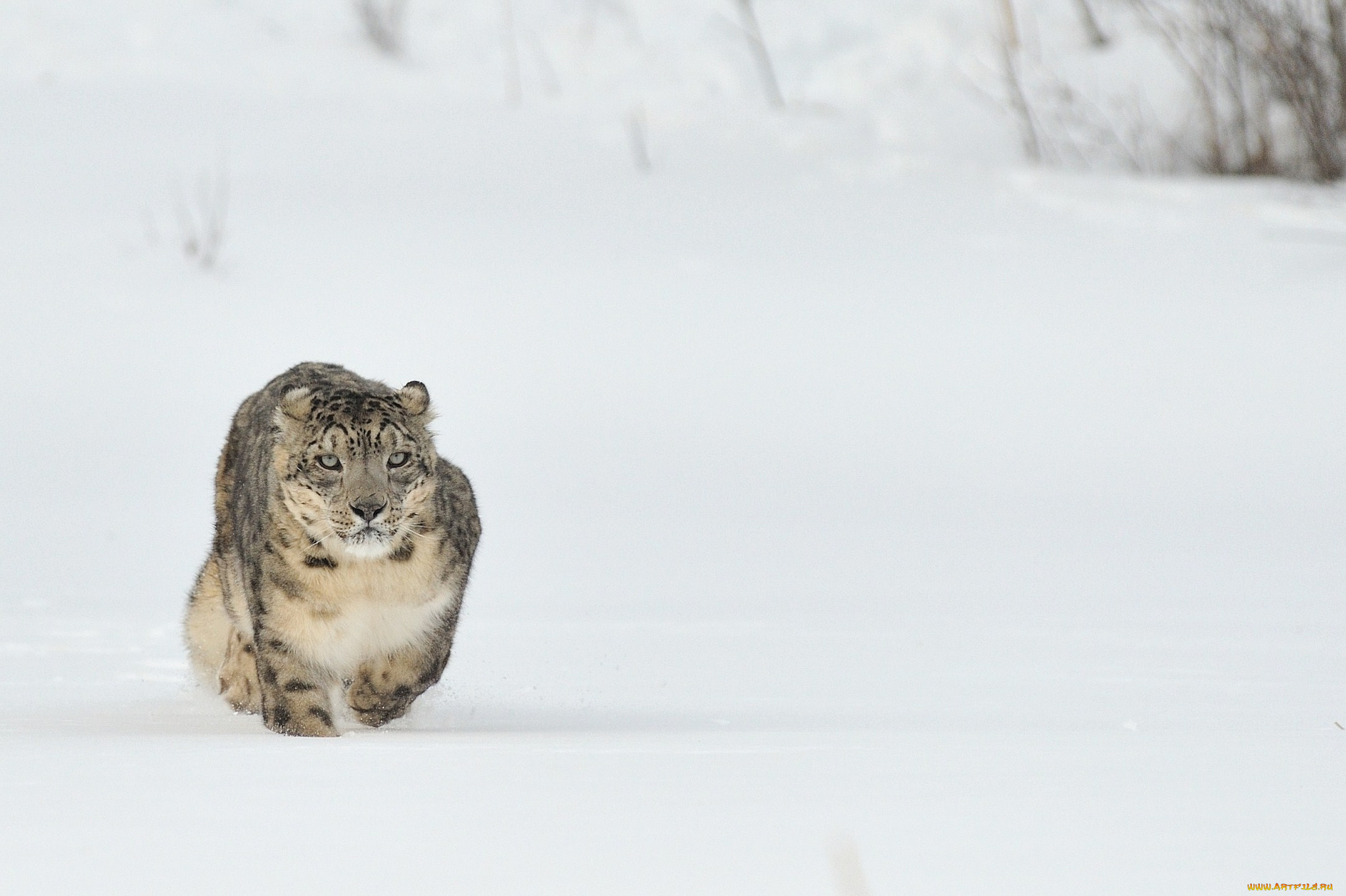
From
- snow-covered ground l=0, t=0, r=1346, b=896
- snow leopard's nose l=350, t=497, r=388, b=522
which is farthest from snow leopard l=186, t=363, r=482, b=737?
snow-covered ground l=0, t=0, r=1346, b=896

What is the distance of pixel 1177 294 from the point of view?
11109mm

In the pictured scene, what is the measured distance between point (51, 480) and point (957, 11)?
33.0 feet

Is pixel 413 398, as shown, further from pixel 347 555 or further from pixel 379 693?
pixel 379 693

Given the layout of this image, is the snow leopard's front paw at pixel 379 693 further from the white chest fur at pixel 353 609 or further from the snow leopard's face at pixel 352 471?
the snow leopard's face at pixel 352 471

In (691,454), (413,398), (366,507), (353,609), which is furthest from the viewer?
(691,454)

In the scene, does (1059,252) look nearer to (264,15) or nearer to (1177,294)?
(1177,294)

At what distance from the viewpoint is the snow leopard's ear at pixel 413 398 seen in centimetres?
448

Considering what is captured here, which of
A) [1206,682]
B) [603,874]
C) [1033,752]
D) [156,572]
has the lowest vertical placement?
[156,572]

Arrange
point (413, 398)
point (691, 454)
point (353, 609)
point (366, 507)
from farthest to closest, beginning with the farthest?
1. point (691, 454)
2. point (413, 398)
3. point (353, 609)
4. point (366, 507)

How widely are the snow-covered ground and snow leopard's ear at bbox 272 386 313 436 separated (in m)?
0.80

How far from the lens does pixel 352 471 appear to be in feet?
13.9

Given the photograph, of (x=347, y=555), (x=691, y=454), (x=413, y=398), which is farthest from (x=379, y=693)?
(x=691, y=454)

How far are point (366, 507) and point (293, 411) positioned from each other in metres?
0.35

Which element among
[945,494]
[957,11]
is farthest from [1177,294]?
[957,11]
